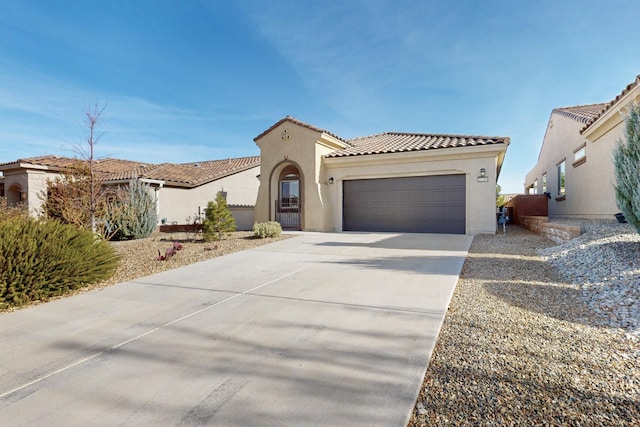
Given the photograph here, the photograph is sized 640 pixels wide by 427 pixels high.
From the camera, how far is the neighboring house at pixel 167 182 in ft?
56.7

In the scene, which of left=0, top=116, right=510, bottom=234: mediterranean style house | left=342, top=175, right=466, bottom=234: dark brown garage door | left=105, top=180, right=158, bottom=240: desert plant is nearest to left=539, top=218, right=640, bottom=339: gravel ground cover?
left=0, top=116, right=510, bottom=234: mediterranean style house

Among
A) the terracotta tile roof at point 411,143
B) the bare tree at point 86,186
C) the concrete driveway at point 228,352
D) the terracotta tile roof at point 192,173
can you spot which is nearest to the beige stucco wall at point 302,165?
the terracotta tile roof at point 411,143

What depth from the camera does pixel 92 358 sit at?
317 centimetres

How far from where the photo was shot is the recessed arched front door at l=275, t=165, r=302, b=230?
1609 cm

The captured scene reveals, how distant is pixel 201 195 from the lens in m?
20.8

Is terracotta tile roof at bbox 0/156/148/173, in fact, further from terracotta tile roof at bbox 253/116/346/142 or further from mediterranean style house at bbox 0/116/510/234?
terracotta tile roof at bbox 253/116/346/142

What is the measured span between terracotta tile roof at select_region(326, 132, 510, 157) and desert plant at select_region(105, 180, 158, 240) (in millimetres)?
8883

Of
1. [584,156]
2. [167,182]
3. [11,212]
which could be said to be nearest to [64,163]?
[167,182]

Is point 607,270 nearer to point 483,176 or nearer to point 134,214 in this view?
point 483,176

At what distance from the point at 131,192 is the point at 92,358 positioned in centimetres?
1212

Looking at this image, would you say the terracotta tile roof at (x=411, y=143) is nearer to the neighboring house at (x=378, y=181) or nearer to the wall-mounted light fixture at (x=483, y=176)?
the neighboring house at (x=378, y=181)

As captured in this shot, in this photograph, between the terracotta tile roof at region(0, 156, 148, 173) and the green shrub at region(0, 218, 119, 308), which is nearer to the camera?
the green shrub at region(0, 218, 119, 308)

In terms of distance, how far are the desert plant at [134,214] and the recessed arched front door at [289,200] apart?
19.9 feet

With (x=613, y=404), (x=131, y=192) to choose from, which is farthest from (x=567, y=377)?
(x=131, y=192)
